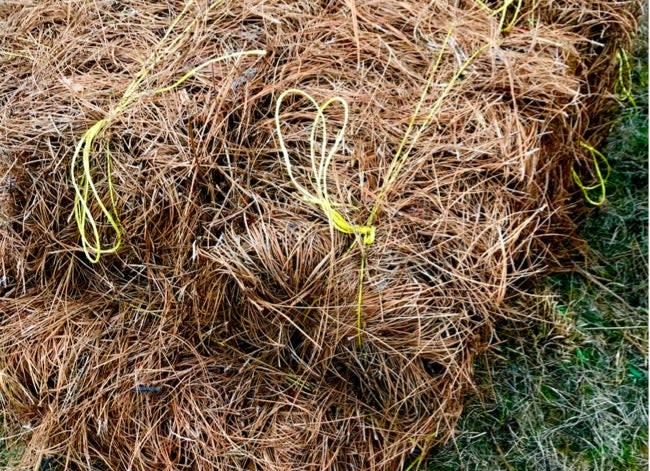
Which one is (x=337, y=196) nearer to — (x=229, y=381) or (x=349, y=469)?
(x=229, y=381)

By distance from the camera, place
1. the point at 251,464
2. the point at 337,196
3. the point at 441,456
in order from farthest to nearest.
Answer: the point at 441,456 < the point at 251,464 < the point at 337,196

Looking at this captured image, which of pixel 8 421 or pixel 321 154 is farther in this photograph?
pixel 8 421

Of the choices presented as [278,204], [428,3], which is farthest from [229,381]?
[428,3]

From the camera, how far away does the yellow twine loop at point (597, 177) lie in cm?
181

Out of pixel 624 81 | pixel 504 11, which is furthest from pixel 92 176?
pixel 624 81

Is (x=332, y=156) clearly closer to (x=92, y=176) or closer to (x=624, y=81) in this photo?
(x=92, y=176)

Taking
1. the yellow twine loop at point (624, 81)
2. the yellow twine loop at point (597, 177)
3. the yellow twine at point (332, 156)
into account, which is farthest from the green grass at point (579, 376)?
the yellow twine at point (332, 156)

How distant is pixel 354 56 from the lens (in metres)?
1.68

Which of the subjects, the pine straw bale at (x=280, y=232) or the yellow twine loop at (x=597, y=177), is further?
the yellow twine loop at (x=597, y=177)

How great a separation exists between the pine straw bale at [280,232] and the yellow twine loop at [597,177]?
0.18ft

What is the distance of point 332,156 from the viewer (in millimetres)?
1562

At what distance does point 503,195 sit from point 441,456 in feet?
2.18

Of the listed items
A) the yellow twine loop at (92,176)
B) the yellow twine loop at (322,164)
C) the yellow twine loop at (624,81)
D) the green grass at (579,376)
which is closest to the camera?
the yellow twine loop at (322,164)

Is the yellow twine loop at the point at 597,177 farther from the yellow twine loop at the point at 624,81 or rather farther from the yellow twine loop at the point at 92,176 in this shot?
the yellow twine loop at the point at 92,176
